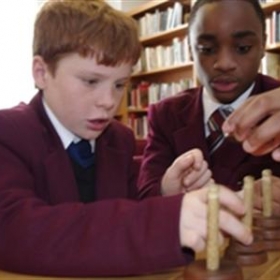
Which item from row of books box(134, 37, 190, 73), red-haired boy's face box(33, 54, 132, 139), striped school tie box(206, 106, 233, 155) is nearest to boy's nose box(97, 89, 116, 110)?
red-haired boy's face box(33, 54, 132, 139)

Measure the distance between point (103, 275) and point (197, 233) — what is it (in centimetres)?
13

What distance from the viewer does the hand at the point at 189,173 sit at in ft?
3.01

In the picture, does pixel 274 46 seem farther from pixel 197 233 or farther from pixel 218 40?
pixel 197 233

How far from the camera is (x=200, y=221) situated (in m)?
0.56

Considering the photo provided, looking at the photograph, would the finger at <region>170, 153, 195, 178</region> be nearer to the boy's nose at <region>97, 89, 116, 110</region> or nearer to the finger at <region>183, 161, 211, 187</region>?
the finger at <region>183, 161, 211, 187</region>

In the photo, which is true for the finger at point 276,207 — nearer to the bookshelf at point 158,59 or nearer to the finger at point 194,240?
the finger at point 194,240

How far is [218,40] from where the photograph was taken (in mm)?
1203

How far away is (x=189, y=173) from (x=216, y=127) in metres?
0.34

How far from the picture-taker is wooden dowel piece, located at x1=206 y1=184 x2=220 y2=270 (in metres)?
0.51

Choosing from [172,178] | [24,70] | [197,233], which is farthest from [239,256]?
[24,70]

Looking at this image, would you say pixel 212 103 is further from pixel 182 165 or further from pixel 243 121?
pixel 243 121

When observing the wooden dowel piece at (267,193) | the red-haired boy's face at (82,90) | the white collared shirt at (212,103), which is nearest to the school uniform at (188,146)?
the white collared shirt at (212,103)

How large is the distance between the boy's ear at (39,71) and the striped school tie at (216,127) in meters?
0.49

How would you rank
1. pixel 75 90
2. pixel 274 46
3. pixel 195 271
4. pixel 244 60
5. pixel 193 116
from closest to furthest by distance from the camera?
pixel 195 271 → pixel 75 90 → pixel 244 60 → pixel 193 116 → pixel 274 46
